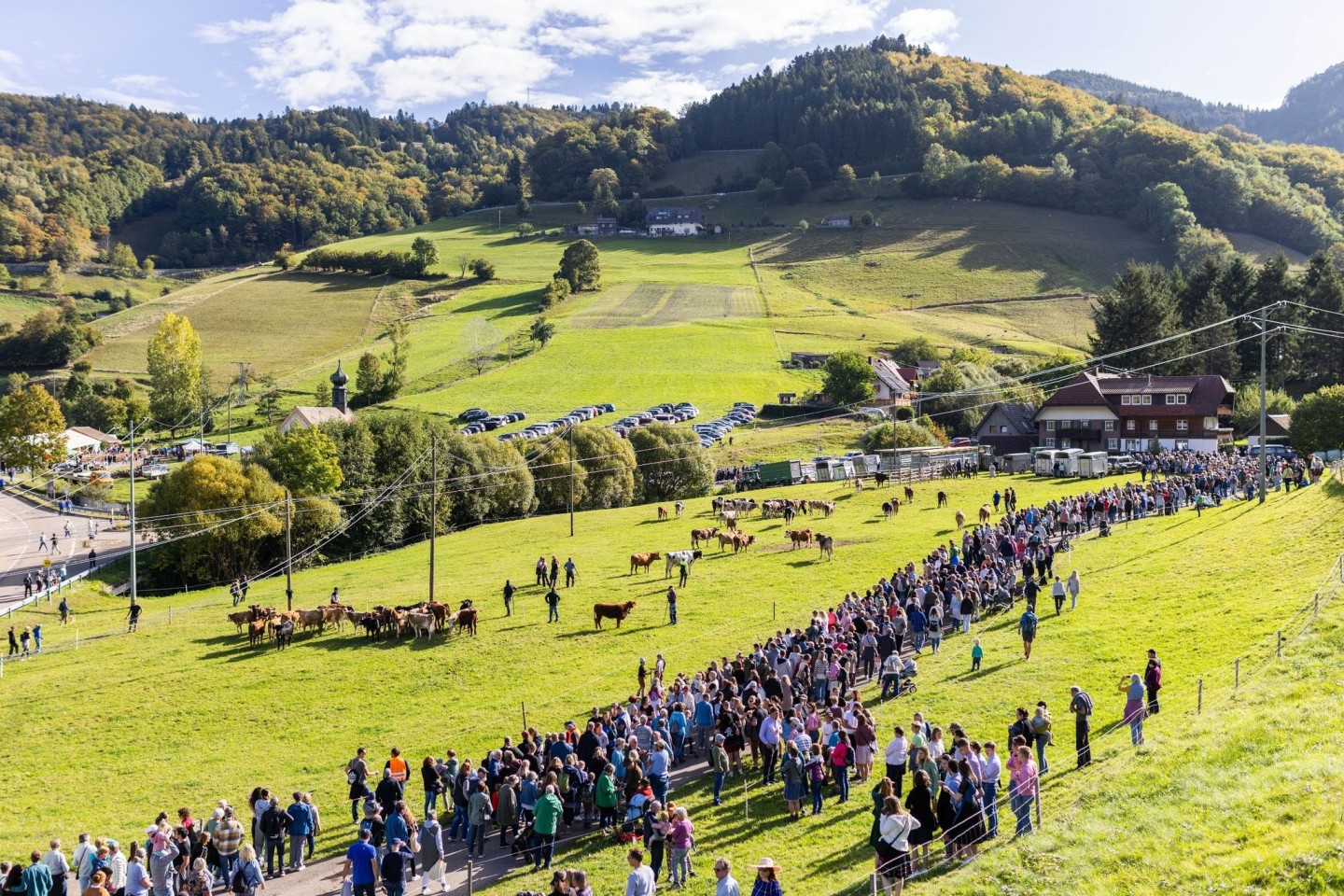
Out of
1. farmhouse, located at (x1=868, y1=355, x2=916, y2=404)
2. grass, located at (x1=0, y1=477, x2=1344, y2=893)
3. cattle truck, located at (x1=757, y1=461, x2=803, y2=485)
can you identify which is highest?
farmhouse, located at (x1=868, y1=355, x2=916, y2=404)

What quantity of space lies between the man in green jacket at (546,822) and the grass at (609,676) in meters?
0.51

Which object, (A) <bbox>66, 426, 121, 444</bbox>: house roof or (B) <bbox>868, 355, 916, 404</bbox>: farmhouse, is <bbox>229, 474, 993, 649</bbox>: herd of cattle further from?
(A) <bbox>66, 426, 121, 444</bbox>: house roof

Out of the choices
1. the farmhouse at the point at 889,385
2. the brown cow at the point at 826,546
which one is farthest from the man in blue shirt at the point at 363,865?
the farmhouse at the point at 889,385

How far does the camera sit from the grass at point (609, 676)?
766 inches

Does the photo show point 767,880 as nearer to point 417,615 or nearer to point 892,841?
point 892,841

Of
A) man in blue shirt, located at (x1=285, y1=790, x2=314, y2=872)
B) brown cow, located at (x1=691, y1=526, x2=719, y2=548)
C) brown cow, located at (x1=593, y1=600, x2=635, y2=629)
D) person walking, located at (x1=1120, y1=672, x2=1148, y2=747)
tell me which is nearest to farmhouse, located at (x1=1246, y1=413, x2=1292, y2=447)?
brown cow, located at (x1=691, y1=526, x2=719, y2=548)

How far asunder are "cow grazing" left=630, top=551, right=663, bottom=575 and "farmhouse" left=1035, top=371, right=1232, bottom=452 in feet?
165

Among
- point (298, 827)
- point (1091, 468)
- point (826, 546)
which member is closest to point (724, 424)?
point (1091, 468)

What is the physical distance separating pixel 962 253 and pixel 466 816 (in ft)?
540

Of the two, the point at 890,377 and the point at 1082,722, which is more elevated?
the point at 890,377

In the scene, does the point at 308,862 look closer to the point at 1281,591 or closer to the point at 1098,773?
the point at 1098,773

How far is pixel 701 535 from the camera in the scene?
163 feet

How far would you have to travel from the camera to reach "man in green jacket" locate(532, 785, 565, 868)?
1870cm

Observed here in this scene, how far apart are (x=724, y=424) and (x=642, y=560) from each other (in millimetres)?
50797
